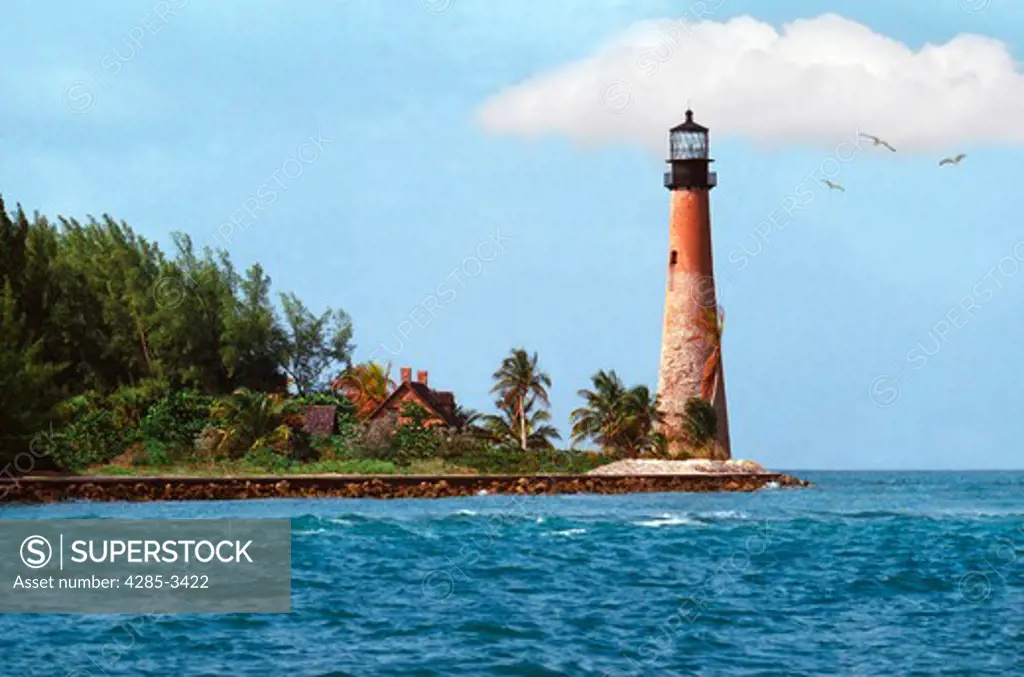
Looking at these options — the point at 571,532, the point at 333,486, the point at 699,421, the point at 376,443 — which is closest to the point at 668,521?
the point at 571,532

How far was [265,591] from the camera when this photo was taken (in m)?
24.1

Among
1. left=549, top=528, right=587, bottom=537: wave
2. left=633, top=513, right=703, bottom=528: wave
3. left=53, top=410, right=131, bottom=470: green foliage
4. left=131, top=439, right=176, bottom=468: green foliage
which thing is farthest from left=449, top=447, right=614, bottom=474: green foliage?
left=549, top=528, right=587, bottom=537: wave

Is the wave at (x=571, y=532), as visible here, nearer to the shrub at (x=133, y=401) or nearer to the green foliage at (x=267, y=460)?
the green foliage at (x=267, y=460)

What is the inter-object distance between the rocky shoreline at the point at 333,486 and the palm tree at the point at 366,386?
48.4 feet

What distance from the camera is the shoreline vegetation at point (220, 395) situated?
58688 millimetres

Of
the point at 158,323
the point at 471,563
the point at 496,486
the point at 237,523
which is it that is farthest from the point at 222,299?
the point at 471,563

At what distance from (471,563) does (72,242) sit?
48.5 m

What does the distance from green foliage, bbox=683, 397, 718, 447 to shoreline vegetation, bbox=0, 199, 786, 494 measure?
74 mm

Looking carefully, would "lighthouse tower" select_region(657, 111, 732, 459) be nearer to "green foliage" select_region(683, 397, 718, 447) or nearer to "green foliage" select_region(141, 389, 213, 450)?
"green foliage" select_region(683, 397, 718, 447)

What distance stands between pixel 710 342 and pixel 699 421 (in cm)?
340

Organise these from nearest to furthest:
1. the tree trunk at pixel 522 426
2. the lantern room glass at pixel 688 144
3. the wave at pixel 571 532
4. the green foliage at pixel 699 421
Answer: the wave at pixel 571 532 < the green foliage at pixel 699 421 < the tree trunk at pixel 522 426 < the lantern room glass at pixel 688 144

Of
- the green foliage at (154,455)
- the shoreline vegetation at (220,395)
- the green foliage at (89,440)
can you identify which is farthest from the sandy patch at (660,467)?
the green foliage at (89,440)

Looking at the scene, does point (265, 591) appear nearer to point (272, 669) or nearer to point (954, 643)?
point (272, 669)

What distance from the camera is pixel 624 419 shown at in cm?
6756
